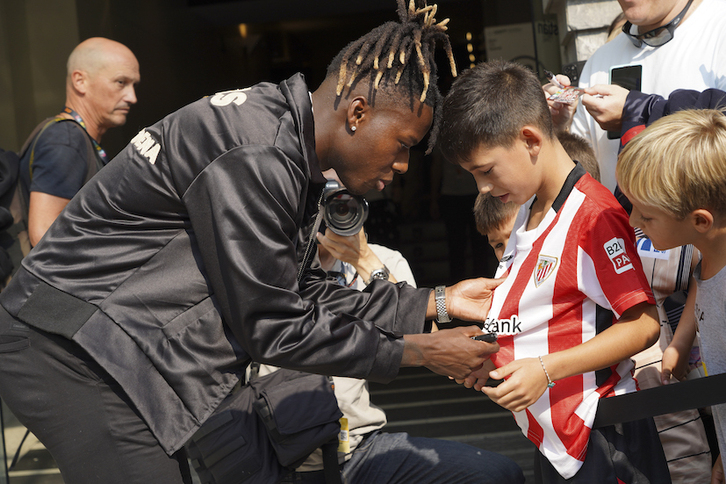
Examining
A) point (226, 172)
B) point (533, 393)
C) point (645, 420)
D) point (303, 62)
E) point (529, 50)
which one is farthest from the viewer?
point (303, 62)

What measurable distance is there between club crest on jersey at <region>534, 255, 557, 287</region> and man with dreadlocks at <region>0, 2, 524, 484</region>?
0.84 ft

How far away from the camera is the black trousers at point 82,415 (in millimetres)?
1398

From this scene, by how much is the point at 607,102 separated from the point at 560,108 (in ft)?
0.85

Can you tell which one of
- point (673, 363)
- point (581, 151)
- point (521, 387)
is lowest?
point (673, 363)

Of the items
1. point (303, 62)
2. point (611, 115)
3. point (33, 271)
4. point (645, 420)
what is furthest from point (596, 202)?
point (303, 62)

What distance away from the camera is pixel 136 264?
1.42 meters

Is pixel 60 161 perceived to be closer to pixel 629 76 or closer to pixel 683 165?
pixel 629 76

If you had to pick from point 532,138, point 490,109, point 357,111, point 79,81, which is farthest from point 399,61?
point 79,81

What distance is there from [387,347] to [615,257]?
0.56m

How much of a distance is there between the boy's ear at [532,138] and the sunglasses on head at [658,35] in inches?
27.9

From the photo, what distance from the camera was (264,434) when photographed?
6.52ft

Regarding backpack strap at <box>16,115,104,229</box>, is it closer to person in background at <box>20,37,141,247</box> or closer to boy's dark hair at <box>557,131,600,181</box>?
person in background at <box>20,37,141,247</box>

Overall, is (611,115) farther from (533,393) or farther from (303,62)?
(303,62)

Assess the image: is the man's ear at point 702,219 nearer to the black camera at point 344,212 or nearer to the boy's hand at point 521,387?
the boy's hand at point 521,387
